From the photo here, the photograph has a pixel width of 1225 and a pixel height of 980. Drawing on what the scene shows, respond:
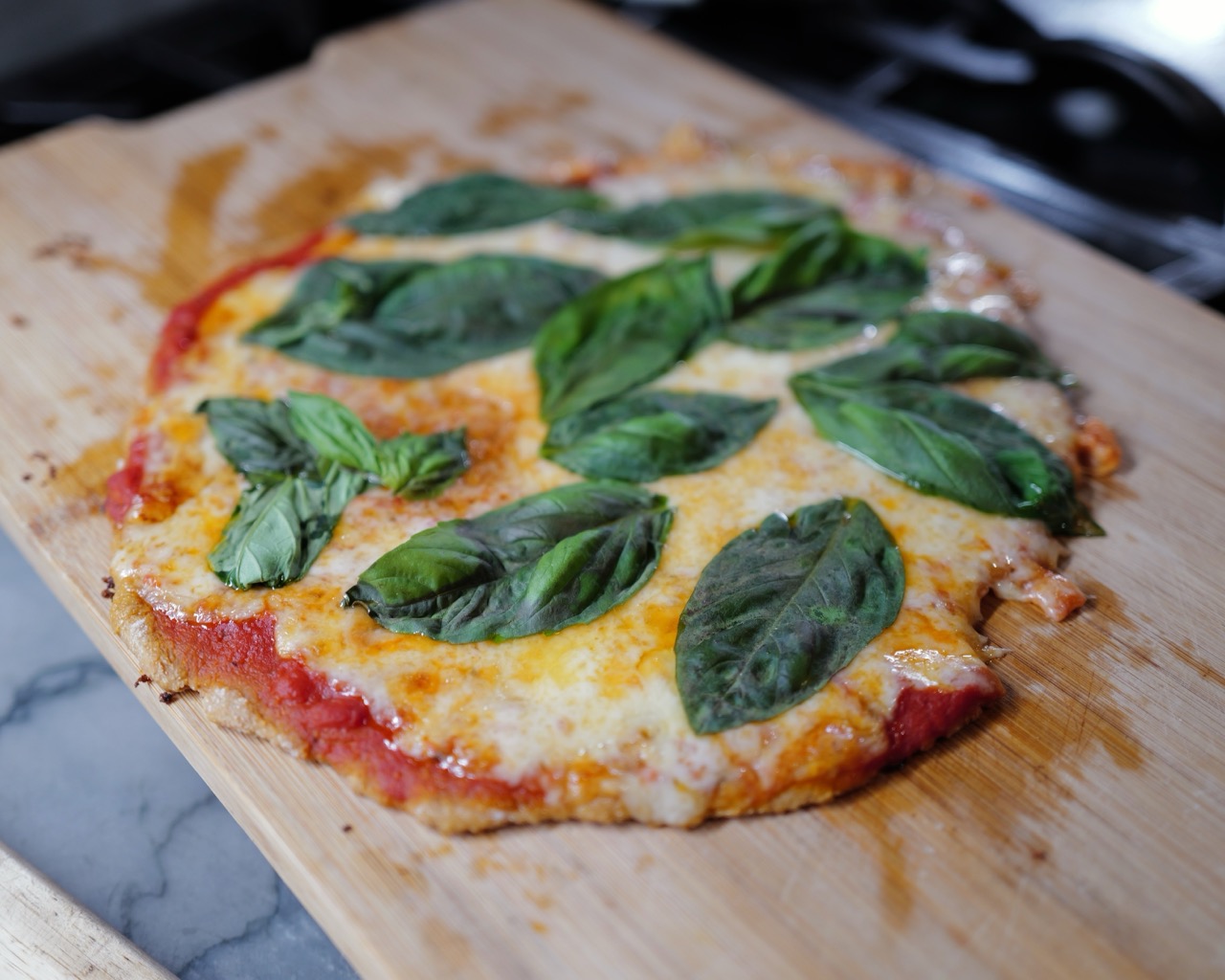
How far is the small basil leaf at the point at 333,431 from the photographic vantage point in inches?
78.3

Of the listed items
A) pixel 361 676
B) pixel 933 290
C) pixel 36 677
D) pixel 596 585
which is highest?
pixel 933 290

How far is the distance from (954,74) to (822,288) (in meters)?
1.31

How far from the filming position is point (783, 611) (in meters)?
1.75

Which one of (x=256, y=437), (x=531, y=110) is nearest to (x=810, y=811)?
(x=256, y=437)

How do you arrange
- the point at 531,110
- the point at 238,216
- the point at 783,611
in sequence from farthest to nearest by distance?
the point at 531,110, the point at 238,216, the point at 783,611

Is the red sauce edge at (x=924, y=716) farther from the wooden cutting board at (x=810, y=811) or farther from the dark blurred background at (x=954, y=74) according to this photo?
the dark blurred background at (x=954, y=74)

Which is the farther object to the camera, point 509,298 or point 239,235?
point 239,235

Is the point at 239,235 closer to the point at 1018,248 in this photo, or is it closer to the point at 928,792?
the point at 1018,248

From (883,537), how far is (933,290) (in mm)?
783

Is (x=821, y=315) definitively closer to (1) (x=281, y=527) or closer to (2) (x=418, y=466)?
(2) (x=418, y=466)

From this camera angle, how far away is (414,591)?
69.0 inches

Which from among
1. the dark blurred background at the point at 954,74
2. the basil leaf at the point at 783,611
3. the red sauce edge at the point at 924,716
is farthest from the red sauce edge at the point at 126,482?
the dark blurred background at the point at 954,74

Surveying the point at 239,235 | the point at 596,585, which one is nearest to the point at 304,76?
the point at 239,235

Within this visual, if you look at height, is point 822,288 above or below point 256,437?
above
